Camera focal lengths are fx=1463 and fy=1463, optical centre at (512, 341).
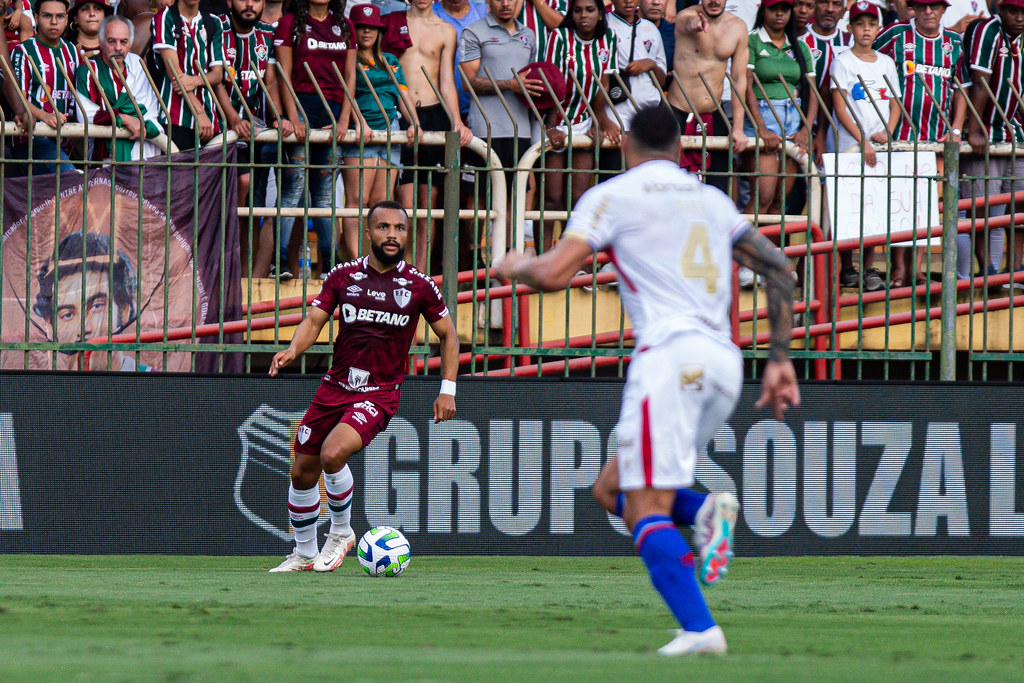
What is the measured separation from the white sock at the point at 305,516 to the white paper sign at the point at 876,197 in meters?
4.50

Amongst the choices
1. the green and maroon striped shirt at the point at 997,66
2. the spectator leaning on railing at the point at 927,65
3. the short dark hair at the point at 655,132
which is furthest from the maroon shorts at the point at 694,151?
the short dark hair at the point at 655,132

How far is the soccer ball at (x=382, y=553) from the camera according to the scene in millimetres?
8594

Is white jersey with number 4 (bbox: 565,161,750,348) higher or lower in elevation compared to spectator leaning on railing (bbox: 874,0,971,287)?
lower

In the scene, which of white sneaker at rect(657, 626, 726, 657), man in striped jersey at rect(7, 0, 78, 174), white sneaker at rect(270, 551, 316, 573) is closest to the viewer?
white sneaker at rect(657, 626, 726, 657)

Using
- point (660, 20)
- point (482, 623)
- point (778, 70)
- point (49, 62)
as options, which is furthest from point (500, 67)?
point (482, 623)

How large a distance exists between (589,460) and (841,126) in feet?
13.5

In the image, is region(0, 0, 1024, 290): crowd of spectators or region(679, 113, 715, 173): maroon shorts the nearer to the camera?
region(0, 0, 1024, 290): crowd of spectators

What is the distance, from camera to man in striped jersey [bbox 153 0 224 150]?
11.7 meters

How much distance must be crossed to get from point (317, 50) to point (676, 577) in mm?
7952

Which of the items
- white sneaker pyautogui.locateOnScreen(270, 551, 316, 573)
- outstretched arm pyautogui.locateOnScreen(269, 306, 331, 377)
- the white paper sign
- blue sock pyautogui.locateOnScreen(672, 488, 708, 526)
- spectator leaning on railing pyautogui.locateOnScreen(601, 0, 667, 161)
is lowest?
white sneaker pyautogui.locateOnScreen(270, 551, 316, 573)

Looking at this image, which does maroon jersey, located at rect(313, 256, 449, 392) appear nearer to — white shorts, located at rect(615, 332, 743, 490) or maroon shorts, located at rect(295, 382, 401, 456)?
maroon shorts, located at rect(295, 382, 401, 456)

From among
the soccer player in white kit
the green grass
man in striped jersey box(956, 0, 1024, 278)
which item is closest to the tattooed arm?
the soccer player in white kit

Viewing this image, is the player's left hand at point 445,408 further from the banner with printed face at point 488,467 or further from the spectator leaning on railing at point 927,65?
the spectator leaning on railing at point 927,65

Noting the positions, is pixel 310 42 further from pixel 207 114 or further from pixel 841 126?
pixel 841 126
